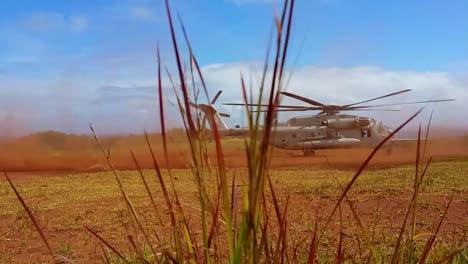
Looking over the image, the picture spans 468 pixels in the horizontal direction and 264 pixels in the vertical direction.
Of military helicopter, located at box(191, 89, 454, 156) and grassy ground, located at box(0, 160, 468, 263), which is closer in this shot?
grassy ground, located at box(0, 160, 468, 263)

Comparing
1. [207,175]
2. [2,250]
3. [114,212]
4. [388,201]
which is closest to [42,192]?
[114,212]

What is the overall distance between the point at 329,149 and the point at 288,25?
18337mm

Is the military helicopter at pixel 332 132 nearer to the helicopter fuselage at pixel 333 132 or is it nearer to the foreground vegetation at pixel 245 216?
the helicopter fuselage at pixel 333 132

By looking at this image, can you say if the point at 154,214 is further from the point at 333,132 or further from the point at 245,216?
the point at 333,132

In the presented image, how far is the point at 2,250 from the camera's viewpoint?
153 inches

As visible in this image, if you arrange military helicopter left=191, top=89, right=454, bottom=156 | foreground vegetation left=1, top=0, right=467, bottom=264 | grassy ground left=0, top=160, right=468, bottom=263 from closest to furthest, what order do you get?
foreground vegetation left=1, top=0, right=467, bottom=264 < grassy ground left=0, top=160, right=468, bottom=263 < military helicopter left=191, top=89, right=454, bottom=156

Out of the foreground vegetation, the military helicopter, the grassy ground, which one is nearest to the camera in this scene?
the foreground vegetation

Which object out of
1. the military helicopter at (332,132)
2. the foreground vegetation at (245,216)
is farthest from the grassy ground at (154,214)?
the military helicopter at (332,132)

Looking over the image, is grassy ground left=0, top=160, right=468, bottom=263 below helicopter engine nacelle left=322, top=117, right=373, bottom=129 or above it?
below

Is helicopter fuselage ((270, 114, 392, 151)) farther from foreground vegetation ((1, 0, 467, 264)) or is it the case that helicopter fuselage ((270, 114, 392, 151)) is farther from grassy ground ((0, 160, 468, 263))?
grassy ground ((0, 160, 468, 263))

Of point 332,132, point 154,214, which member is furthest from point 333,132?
point 154,214

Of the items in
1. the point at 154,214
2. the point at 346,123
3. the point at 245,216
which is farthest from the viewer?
the point at 346,123

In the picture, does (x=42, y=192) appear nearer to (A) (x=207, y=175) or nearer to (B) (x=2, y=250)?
(B) (x=2, y=250)

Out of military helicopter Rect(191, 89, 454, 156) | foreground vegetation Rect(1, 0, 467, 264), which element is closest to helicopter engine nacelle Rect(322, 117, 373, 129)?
military helicopter Rect(191, 89, 454, 156)
